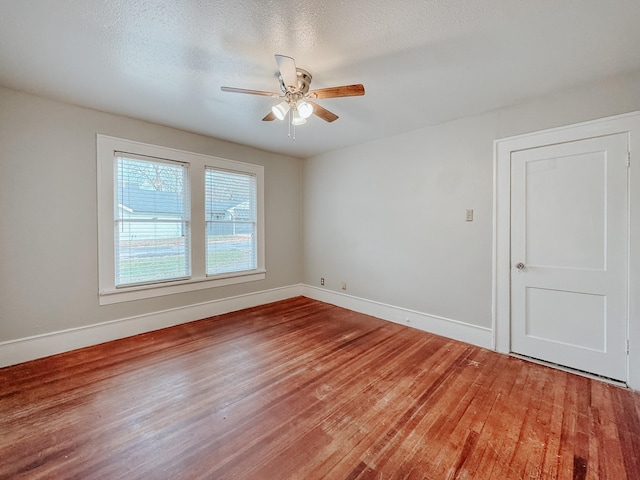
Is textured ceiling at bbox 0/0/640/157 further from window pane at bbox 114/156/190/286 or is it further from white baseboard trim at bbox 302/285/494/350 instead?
white baseboard trim at bbox 302/285/494/350

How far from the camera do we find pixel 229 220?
4078 millimetres

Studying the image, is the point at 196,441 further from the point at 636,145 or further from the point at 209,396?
the point at 636,145

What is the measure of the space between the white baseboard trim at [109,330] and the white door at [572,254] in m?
3.61

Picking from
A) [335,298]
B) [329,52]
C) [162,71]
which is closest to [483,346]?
[335,298]

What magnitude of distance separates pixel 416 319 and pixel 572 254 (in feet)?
5.62

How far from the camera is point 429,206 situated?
10.9ft

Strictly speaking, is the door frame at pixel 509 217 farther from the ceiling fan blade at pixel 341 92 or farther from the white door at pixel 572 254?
the ceiling fan blade at pixel 341 92

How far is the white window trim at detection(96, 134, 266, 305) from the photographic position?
2973 mm

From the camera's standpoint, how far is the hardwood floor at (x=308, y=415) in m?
1.45

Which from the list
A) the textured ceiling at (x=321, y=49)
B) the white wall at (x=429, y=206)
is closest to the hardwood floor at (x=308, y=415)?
the white wall at (x=429, y=206)

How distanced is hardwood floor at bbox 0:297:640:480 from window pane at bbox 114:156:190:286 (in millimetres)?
930

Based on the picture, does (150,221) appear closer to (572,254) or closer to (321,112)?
(321,112)

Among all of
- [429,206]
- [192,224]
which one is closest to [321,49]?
[429,206]

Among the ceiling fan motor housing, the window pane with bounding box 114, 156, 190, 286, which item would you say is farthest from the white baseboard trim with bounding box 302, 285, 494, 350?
the ceiling fan motor housing
